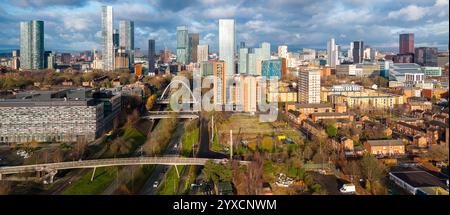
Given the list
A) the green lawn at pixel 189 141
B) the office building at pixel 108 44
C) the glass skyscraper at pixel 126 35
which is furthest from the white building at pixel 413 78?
the glass skyscraper at pixel 126 35

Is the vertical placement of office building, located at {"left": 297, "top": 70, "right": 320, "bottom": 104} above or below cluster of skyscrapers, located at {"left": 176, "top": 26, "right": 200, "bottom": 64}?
below

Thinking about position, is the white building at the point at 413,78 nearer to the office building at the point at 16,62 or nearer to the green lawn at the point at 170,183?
the green lawn at the point at 170,183

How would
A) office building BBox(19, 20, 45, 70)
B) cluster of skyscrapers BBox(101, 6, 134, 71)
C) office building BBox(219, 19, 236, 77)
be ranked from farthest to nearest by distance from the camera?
1. cluster of skyscrapers BBox(101, 6, 134, 71)
2. office building BBox(219, 19, 236, 77)
3. office building BBox(19, 20, 45, 70)

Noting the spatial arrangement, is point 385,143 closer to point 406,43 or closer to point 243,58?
point 406,43

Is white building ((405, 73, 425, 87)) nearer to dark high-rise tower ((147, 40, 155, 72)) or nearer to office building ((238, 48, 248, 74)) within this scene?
office building ((238, 48, 248, 74))

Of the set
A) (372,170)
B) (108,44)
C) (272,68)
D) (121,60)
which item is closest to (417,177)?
(372,170)

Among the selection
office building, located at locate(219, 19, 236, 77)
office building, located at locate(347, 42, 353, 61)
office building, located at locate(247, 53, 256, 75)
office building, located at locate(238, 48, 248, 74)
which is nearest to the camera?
office building, located at locate(219, 19, 236, 77)

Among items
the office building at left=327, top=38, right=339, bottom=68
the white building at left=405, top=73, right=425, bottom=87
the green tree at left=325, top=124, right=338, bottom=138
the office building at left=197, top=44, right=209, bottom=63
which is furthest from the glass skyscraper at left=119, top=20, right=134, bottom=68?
the green tree at left=325, top=124, right=338, bottom=138
